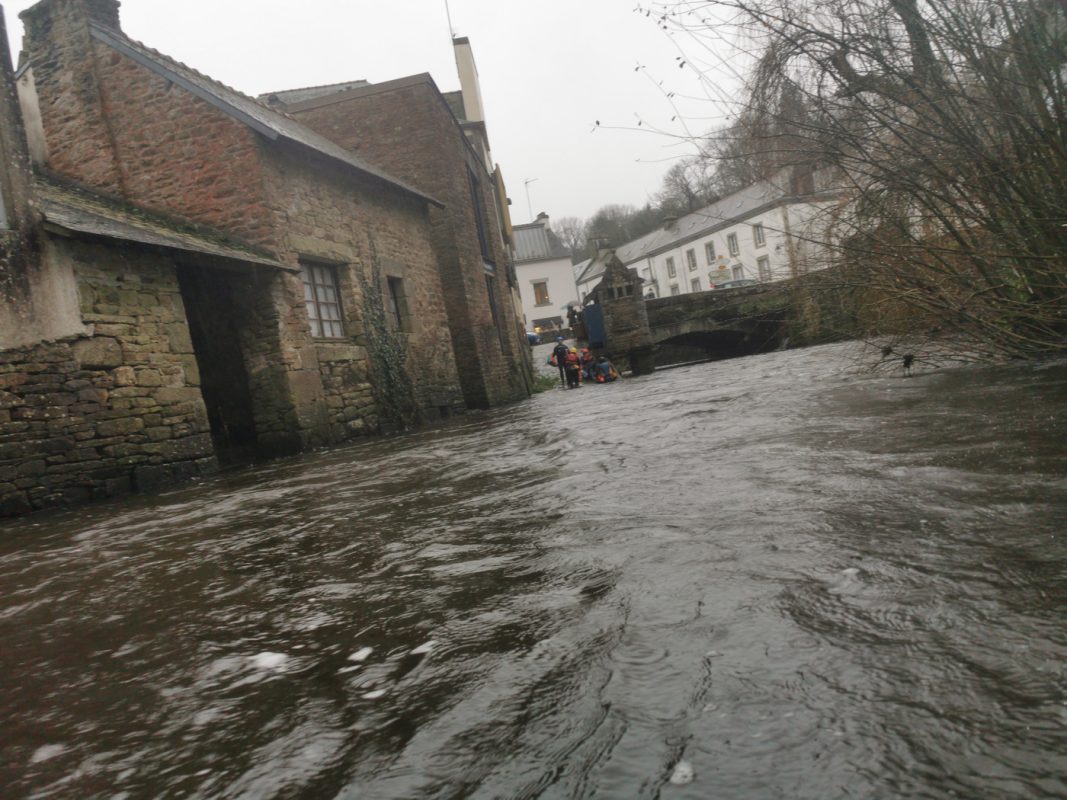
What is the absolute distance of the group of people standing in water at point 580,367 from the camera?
21.9 meters

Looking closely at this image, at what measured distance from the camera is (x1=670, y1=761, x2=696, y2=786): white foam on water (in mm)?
1346

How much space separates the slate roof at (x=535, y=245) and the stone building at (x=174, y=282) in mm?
41261

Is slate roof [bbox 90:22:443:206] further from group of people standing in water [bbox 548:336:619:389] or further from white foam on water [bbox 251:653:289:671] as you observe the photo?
group of people standing in water [bbox 548:336:619:389]

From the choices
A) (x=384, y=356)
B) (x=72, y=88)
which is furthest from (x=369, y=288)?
(x=72, y=88)

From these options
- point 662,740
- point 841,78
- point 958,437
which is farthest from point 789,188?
point 662,740

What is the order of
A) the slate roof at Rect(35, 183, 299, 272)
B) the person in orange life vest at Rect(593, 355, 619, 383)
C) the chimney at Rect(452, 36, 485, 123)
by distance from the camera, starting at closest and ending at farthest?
the slate roof at Rect(35, 183, 299, 272), the person in orange life vest at Rect(593, 355, 619, 383), the chimney at Rect(452, 36, 485, 123)

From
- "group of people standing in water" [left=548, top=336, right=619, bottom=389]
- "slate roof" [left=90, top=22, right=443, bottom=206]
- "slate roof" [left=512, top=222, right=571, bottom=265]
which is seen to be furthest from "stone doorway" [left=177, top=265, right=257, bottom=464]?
"slate roof" [left=512, top=222, right=571, bottom=265]

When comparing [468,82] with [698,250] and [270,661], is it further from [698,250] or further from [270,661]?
[698,250]

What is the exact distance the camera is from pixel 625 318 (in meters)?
24.1

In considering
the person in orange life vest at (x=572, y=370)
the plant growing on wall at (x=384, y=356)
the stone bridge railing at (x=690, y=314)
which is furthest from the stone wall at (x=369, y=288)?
the stone bridge railing at (x=690, y=314)

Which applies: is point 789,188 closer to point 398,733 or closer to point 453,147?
point 398,733

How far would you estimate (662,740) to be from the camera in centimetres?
147

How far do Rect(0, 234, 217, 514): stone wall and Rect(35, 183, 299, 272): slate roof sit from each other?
26 centimetres

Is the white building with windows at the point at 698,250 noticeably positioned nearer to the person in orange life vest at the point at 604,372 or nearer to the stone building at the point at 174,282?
the person in orange life vest at the point at 604,372
